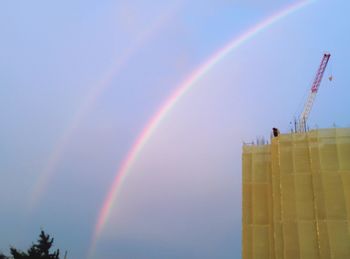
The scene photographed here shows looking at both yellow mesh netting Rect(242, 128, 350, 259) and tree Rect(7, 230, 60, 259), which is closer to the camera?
yellow mesh netting Rect(242, 128, 350, 259)

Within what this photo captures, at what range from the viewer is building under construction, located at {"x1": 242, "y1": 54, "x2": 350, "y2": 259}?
26734 millimetres

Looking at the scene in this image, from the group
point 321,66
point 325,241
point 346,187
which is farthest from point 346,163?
point 321,66

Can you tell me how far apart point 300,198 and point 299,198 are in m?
0.07

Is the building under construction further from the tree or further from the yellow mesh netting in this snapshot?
the tree

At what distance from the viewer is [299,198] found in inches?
1112

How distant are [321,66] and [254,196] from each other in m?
27.5

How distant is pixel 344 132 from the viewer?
94.2 ft

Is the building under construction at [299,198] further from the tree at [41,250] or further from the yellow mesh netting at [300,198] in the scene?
the tree at [41,250]

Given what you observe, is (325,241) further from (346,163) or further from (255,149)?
(255,149)

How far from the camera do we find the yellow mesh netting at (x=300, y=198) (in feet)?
87.7

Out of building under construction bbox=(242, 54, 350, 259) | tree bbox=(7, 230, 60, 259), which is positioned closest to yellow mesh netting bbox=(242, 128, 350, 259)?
building under construction bbox=(242, 54, 350, 259)

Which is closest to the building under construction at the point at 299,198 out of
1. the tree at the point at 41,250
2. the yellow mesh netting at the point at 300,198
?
the yellow mesh netting at the point at 300,198

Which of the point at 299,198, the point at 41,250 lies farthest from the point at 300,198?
the point at 41,250

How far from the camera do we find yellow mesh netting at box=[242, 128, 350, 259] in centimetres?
2673
